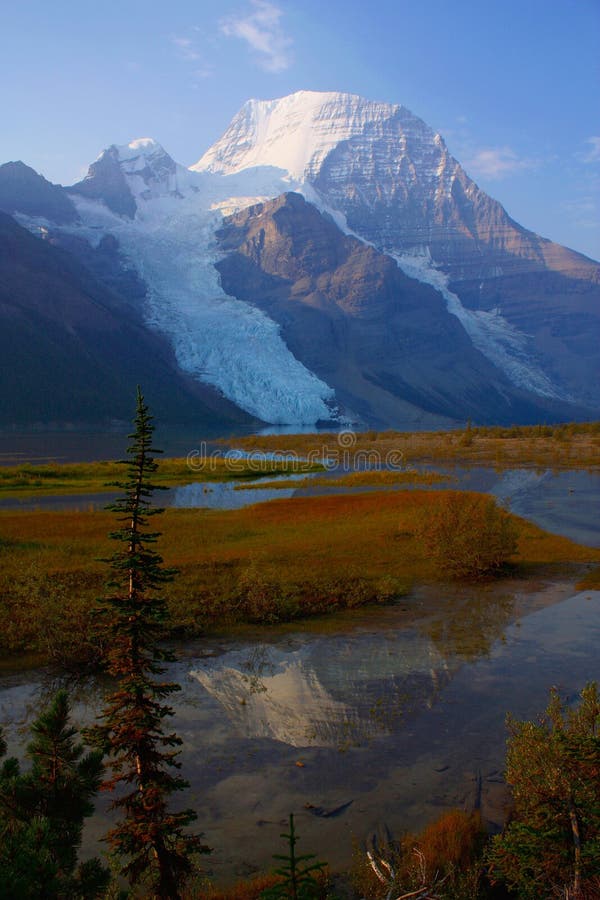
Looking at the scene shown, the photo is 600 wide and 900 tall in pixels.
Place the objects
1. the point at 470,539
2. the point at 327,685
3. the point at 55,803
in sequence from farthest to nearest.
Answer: the point at 470,539
the point at 327,685
the point at 55,803

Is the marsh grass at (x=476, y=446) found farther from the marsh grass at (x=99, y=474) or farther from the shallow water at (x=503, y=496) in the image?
the marsh grass at (x=99, y=474)

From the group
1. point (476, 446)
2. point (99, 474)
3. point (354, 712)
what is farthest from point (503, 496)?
point (476, 446)

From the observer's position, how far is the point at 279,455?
87.1 metres

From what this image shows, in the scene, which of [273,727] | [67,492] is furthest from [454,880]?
[67,492]

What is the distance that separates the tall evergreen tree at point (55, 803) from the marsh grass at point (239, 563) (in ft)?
18.8

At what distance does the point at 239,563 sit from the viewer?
22.4 meters

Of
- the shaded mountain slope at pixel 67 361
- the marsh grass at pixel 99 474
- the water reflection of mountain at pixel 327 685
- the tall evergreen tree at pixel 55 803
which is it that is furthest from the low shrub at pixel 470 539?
the shaded mountain slope at pixel 67 361

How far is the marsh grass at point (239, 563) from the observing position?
1620cm

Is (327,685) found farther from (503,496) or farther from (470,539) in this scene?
(503,496)

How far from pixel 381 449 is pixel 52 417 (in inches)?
3323

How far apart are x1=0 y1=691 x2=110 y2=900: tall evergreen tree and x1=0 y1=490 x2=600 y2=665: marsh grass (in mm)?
5743

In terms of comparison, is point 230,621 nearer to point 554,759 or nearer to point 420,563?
point 420,563

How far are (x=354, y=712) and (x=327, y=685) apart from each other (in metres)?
1.32

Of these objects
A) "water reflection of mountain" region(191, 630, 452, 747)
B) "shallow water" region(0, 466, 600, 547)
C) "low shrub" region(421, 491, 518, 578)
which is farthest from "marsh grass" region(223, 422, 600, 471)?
"water reflection of mountain" region(191, 630, 452, 747)
